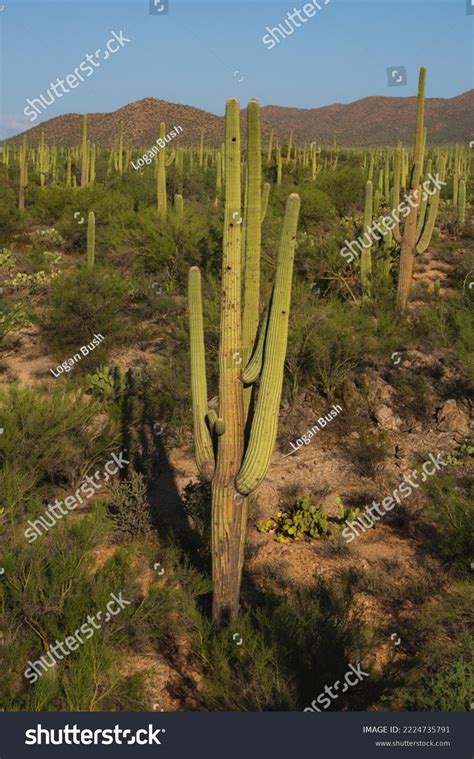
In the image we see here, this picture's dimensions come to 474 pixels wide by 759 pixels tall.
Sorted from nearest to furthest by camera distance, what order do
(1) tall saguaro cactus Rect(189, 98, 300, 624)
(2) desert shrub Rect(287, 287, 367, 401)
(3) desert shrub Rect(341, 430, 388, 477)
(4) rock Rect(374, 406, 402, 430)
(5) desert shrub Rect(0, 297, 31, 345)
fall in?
(1) tall saguaro cactus Rect(189, 98, 300, 624), (3) desert shrub Rect(341, 430, 388, 477), (4) rock Rect(374, 406, 402, 430), (2) desert shrub Rect(287, 287, 367, 401), (5) desert shrub Rect(0, 297, 31, 345)

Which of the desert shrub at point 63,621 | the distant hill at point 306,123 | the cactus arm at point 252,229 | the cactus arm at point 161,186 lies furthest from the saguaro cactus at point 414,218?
the distant hill at point 306,123

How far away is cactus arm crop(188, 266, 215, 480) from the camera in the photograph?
4586 millimetres

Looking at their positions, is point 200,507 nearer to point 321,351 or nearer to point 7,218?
point 321,351

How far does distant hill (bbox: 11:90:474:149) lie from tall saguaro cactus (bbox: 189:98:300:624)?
46080mm

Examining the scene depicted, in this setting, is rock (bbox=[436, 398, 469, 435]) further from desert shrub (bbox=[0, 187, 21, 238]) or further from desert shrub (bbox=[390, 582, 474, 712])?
desert shrub (bbox=[0, 187, 21, 238])

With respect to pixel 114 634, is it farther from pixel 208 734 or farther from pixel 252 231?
pixel 252 231

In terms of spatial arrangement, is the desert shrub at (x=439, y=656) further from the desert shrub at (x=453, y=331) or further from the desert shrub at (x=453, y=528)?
the desert shrub at (x=453, y=331)

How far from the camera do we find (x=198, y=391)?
4695 millimetres

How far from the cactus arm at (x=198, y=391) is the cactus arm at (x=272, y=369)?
0.96ft

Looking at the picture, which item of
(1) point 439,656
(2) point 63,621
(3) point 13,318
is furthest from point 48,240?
(1) point 439,656

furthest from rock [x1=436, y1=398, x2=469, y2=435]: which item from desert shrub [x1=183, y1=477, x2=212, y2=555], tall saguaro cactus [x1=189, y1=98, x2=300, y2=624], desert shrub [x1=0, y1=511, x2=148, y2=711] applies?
desert shrub [x1=0, y1=511, x2=148, y2=711]

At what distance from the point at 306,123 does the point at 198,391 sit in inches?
5114

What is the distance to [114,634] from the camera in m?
4.25

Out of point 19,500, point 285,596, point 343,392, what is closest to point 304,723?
point 285,596
